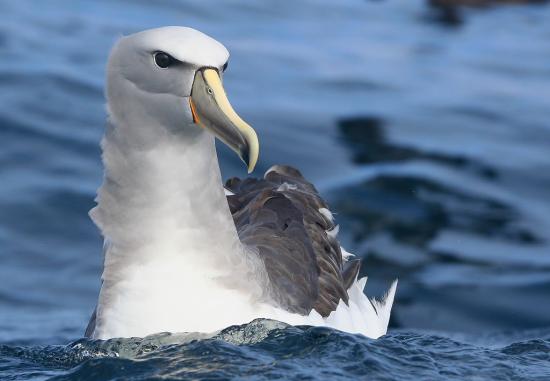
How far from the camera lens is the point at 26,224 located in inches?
417

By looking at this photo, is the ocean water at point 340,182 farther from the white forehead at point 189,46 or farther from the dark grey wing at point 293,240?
the white forehead at point 189,46

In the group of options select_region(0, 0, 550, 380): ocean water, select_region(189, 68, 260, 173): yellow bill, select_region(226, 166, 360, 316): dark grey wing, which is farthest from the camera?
select_region(226, 166, 360, 316): dark grey wing

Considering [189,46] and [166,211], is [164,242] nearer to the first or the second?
[166,211]

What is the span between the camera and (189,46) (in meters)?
5.02

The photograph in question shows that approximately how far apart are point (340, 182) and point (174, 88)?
6460mm

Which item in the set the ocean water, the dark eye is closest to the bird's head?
the dark eye

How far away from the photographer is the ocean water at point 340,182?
213 inches

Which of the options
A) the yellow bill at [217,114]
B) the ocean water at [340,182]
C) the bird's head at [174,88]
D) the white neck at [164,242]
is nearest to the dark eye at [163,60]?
the bird's head at [174,88]

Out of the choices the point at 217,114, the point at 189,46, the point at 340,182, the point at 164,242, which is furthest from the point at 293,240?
the point at 340,182

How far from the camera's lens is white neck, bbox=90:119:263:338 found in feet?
17.3

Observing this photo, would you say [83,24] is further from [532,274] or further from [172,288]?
[172,288]

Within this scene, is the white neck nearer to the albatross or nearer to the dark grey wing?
the albatross

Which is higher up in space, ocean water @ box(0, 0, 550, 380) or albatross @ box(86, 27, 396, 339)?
ocean water @ box(0, 0, 550, 380)

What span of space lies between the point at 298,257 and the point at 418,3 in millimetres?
17086
